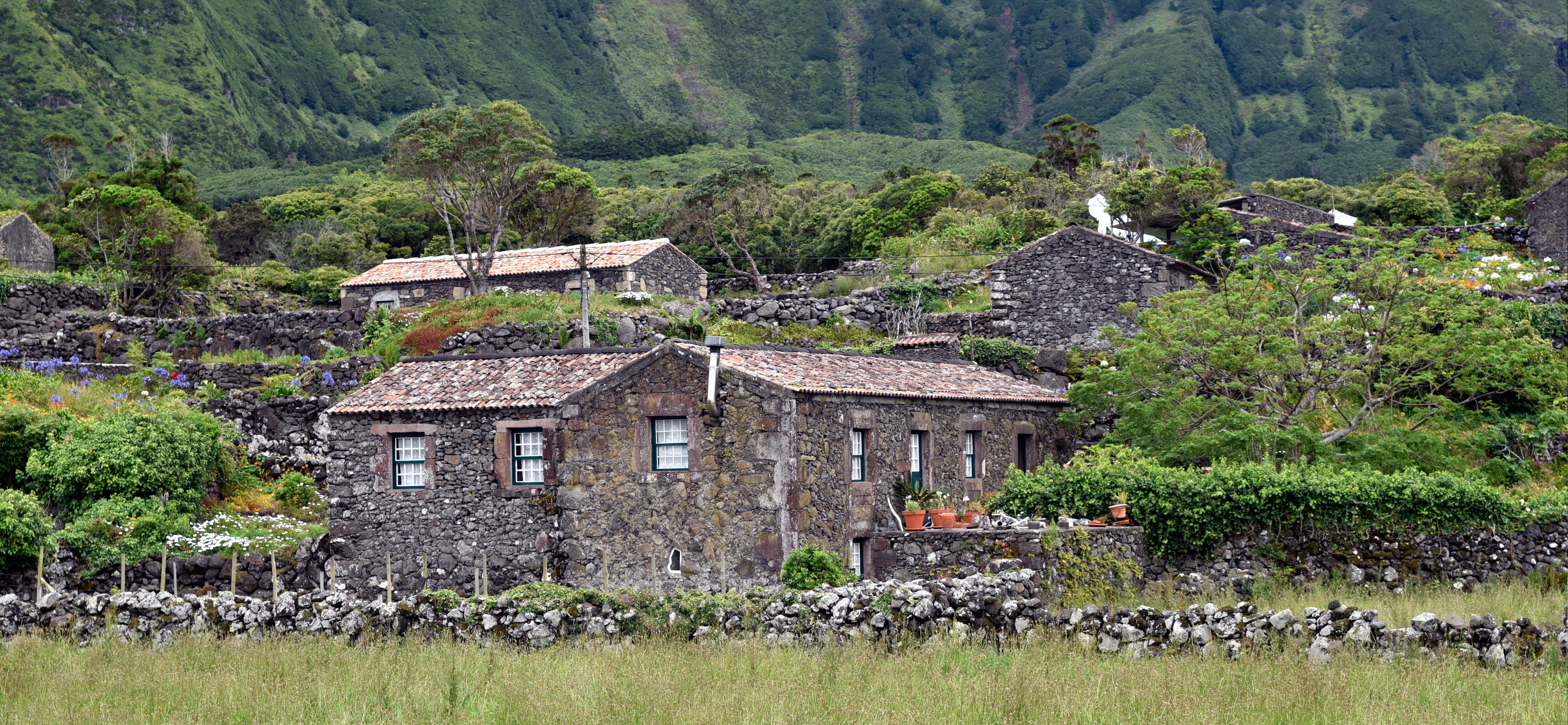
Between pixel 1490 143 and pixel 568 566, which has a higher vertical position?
pixel 1490 143

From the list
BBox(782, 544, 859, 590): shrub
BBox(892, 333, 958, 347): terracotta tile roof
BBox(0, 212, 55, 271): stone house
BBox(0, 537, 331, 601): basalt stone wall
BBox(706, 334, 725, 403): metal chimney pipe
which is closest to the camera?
BBox(782, 544, 859, 590): shrub

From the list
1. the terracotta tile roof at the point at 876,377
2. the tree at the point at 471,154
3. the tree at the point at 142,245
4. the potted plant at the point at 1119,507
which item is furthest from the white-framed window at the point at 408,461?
the tree at the point at 142,245

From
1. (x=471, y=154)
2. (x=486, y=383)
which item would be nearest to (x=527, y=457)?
(x=486, y=383)

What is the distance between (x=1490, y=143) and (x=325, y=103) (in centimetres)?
13606

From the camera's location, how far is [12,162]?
369ft

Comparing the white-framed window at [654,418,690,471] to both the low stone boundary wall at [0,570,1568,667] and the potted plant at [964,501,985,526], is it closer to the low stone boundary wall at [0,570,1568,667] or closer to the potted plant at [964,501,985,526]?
the potted plant at [964,501,985,526]

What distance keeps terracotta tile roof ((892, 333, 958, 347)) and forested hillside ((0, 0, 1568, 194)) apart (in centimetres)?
8362

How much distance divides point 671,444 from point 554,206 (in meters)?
42.1

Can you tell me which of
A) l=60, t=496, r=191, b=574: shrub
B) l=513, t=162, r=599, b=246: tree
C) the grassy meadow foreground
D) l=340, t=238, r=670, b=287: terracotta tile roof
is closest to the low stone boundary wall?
the grassy meadow foreground

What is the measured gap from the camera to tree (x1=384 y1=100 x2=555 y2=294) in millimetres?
48656

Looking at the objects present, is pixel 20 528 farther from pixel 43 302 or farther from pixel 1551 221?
pixel 1551 221

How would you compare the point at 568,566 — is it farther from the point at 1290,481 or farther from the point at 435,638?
the point at 1290,481

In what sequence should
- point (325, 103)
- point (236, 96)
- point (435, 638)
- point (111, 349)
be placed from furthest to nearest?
point (325, 103) → point (236, 96) → point (111, 349) → point (435, 638)

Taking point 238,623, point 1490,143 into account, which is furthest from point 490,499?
point 1490,143
